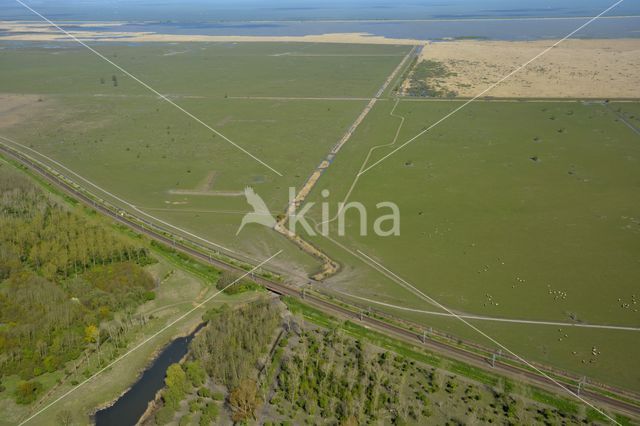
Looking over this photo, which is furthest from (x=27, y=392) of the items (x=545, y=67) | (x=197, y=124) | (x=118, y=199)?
(x=545, y=67)

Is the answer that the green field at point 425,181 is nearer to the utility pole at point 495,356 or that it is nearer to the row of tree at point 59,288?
the utility pole at point 495,356

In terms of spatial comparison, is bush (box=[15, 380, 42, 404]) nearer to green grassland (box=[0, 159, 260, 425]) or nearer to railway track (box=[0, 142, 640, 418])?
green grassland (box=[0, 159, 260, 425])

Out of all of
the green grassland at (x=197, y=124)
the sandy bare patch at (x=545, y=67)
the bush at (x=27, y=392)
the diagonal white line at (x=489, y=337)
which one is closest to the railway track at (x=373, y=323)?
the diagonal white line at (x=489, y=337)

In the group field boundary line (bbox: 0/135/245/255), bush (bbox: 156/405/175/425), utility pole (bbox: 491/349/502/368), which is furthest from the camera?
field boundary line (bbox: 0/135/245/255)

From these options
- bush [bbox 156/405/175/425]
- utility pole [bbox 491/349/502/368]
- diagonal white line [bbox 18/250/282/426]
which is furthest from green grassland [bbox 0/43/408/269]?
bush [bbox 156/405/175/425]

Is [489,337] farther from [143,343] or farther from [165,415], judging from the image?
[143,343]

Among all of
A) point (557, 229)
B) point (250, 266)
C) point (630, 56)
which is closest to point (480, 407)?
point (250, 266)
